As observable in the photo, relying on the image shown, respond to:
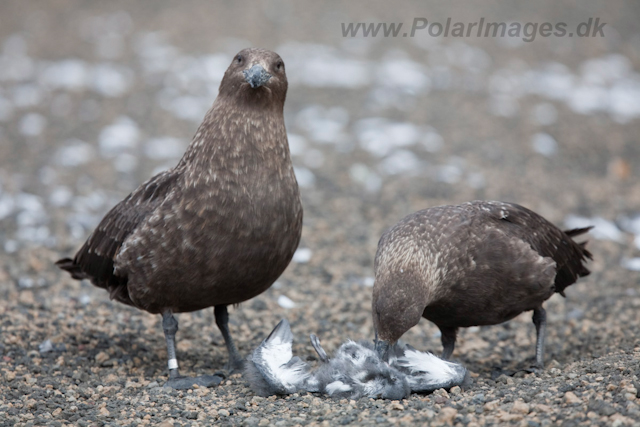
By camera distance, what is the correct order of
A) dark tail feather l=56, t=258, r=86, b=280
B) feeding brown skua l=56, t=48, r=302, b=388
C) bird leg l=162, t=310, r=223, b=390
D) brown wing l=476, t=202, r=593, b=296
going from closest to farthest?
1. feeding brown skua l=56, t=48, r=302, b=388
2. bird leg l=162, t=310, r=223, b=390
3. brown wing l=476, t=202, r=593, b=296
4. dark tail feather l=56, t=258, r=86, b=280

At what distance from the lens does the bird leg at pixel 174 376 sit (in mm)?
4289

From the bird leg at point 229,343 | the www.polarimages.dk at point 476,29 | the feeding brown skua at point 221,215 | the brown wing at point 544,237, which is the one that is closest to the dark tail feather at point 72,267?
the feeding brown skua at point 221,215

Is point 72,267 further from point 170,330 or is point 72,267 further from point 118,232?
point 170,330

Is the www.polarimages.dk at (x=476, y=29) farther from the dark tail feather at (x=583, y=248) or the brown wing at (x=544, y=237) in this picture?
the brown wing at (x=544, y=237)

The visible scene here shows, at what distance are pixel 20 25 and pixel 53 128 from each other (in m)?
4.08

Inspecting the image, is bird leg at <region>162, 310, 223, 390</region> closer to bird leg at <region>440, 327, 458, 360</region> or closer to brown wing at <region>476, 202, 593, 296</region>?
bird leg at <region>440, 327, 458, 360</region>

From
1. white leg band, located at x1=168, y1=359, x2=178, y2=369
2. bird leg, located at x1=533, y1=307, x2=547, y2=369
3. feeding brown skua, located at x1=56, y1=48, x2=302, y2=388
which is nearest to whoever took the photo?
feeding brown skua, located at x1=56, y1=48, x2=302, y2=388

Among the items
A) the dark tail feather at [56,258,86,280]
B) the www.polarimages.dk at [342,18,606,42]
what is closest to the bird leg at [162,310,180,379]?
the dark tail feather at [56,258,86,280]

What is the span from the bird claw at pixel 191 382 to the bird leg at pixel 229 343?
258mm

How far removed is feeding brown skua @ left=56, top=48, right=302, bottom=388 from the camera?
4.17 m

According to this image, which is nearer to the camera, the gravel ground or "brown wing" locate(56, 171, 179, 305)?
the gravel ground

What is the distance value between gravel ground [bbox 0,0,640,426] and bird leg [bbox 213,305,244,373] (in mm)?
168

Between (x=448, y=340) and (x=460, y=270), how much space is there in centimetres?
74

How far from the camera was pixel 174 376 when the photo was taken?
4.39m
